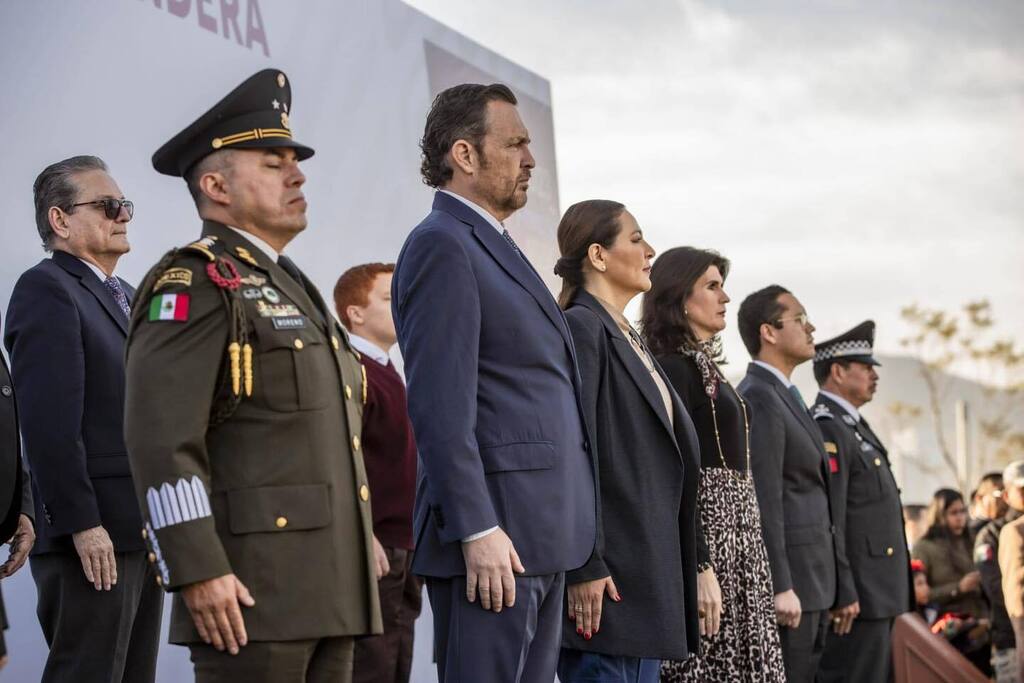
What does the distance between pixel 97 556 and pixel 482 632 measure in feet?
3.47

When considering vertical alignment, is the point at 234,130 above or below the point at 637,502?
above

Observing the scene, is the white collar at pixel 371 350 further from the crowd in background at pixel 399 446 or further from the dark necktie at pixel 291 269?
the dark necktie at pixel 291 269

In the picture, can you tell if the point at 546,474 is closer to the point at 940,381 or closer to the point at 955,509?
the point at 955,509

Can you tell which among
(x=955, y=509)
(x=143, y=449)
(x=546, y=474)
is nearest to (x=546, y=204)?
(x=955, y=509)

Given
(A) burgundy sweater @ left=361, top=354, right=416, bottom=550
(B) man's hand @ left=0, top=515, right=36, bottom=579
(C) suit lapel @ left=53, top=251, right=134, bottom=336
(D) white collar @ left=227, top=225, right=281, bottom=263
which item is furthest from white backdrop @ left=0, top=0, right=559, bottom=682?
(D) white collar @ left=227, top=225, right=281, bottom=263

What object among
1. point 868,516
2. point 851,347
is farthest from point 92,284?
point 851,347

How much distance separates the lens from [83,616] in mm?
3172

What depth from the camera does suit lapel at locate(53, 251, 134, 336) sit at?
3410 mm

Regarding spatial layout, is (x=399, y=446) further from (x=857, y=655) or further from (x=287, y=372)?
(x=857, y=655)

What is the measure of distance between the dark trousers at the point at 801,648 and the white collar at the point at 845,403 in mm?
1117

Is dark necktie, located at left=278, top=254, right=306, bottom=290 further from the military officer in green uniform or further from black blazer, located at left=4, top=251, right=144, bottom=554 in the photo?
black blazer, located at left=4, top=251, right=144, bottom=554

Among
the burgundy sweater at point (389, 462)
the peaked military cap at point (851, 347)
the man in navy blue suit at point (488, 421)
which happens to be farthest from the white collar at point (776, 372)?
the man in navy blue suit at point (488, 421)

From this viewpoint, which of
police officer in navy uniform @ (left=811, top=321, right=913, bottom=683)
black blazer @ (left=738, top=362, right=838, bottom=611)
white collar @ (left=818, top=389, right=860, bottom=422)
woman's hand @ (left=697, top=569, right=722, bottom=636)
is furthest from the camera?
white collar @ (left=818, top=389, right=860, bottom=422)

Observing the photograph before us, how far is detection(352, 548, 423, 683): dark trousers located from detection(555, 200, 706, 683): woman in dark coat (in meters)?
0.73
